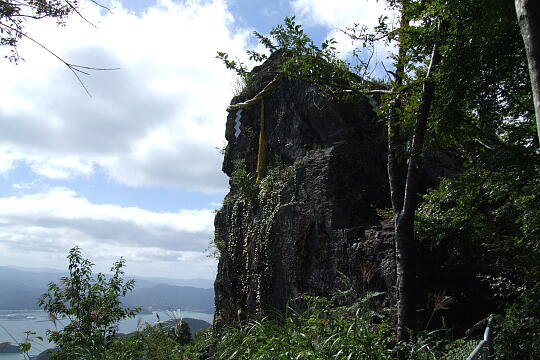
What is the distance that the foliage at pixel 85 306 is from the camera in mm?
6465

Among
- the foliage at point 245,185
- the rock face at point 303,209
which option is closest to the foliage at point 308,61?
the rock face at point 303,209

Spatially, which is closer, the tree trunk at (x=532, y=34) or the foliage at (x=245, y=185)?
the tree trunk at (x=532, y=34)

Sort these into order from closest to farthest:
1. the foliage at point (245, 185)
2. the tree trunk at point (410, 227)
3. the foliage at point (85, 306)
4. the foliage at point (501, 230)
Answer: the foliage at point (501, 230) → the tree trunk at point (410, 227) → the foliage at point (85, 306) → the foliage at point (245, 185)

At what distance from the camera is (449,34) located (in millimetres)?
4656

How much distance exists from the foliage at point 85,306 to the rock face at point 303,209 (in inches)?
87.3

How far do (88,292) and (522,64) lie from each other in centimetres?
661

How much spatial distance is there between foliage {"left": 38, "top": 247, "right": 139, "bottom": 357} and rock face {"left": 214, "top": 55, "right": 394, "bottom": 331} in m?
2.22

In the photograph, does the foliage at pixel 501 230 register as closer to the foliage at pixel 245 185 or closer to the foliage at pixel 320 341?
the foliage at pixel 320 341

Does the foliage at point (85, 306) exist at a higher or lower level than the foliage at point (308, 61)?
lower

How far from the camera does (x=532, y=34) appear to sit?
253cm

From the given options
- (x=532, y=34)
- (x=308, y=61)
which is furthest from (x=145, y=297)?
(x=532, y=34)

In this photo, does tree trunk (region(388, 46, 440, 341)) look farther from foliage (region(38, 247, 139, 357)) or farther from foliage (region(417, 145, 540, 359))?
foliage (region(38, 247, 139, 357))

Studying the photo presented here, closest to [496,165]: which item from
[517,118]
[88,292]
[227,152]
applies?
[517,118]

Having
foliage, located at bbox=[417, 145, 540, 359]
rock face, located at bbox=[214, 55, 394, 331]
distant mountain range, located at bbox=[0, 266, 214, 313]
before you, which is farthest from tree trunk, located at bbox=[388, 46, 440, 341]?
distant mountain range, located at bbox=[0, 266, 214, 313]
